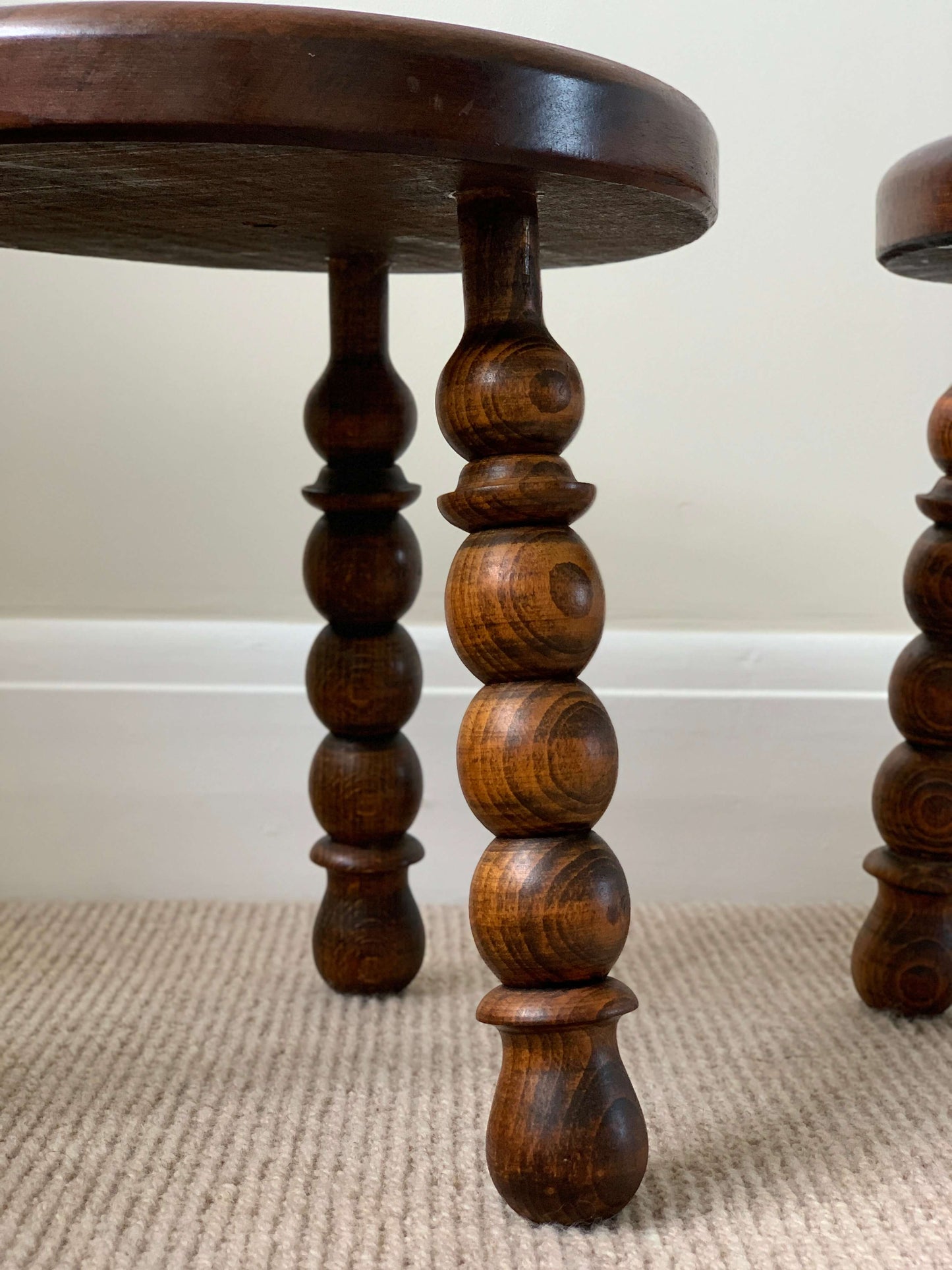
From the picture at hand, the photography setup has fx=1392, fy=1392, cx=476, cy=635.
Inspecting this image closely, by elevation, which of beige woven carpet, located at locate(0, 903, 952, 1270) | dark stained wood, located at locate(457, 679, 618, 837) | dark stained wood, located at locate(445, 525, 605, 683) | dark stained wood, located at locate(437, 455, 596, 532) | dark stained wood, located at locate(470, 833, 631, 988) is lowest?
beige woven carpet, located at locate(0, 903, 952, 1270)

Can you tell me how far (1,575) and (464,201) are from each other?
644mm

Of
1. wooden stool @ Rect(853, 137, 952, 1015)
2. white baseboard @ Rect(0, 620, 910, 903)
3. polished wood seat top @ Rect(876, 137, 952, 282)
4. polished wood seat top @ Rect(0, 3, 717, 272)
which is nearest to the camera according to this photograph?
polished wood seat top @ Rect(0, 3, 717, 272)

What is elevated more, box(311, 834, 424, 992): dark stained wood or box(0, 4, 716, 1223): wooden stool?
box(0, 4, 716, 1223): wooden stool

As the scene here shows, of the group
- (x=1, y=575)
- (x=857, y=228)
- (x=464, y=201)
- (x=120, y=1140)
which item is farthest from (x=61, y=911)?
(x=857, y=228)

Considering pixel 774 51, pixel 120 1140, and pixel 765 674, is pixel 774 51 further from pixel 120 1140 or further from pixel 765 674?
pixel 120 1140

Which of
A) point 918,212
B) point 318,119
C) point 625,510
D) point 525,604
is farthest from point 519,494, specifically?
point 625,510

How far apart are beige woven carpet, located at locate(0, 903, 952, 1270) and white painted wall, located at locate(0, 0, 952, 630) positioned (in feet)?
0.92

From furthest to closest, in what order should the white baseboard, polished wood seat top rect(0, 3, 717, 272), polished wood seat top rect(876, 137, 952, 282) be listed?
the white baseboard
polished wood seat top rect(876, 137, 952, 282)
polished wood seat top rect(0, 3, 717, 272)

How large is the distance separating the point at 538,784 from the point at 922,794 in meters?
0.33

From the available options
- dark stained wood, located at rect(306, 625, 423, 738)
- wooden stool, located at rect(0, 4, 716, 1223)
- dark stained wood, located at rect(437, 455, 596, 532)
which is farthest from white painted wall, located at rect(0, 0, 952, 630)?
dark stained wood, located at rect(437, 455, 596, 532)

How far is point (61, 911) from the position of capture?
Answer: 1.03m

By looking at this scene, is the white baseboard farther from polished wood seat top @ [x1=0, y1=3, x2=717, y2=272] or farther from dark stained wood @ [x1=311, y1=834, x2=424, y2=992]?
polished wood seat top @ [x1=0, y1=3, x2=717, y2=272]

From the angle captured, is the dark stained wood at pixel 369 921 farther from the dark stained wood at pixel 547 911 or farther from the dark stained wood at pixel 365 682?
the dark stained wood at pixel 547 911

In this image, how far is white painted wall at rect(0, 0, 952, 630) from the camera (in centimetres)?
107
